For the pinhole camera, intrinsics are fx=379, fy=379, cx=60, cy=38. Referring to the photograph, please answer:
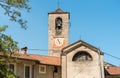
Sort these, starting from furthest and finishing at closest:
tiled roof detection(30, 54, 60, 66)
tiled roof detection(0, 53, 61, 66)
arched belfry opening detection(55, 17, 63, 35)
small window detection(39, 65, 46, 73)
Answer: arched belfry opening detection(55, 17, 63, 35) → tiled roof detection(30, 54, 60, 66) → small window detection(39, 65, 46, 73) → tiled roof detection(0, 53, 61, 66)

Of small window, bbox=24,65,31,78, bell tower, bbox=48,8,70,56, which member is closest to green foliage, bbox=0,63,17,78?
small window, bbox=24,65,31,78

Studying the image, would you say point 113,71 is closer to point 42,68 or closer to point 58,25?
point 42,68

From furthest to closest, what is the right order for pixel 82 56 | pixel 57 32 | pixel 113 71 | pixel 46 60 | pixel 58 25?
pixel 58 25 < pixel 57 32 < pixel 113 71 < pixel 46 60 < pixel 82 56

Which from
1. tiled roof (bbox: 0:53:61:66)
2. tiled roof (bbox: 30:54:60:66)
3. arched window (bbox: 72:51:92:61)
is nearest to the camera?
tiled roof (bbox: 0:53:61:66)

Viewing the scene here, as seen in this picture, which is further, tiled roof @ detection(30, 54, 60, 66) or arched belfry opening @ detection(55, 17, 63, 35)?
arched belfry opening @ detection(55, 17, 63, 35)

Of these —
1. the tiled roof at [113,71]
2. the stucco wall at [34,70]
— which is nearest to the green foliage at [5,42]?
the stucco wall at [34,70]

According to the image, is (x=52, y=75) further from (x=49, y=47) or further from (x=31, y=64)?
(x=49, y=47)

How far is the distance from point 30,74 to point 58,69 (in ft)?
14.6

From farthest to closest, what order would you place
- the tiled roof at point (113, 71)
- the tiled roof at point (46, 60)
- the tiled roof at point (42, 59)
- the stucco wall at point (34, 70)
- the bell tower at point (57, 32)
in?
the bell tower at point (57, 32) → the tiled roof at point (113, 71) → the tiled roof at point (46, 60) → the tiled roof at point (42, 59) → the stucco wall at point (34, 70)

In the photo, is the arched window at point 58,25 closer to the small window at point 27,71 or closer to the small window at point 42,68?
the small window at point 42,68

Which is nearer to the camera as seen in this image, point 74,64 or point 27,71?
point 27,71

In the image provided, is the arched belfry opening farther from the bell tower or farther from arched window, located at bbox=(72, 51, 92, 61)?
arched window, located at bbox=(72, 51, 92, 61)

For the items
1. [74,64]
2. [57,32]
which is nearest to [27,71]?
[74,64]

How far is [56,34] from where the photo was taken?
64.1 meters
